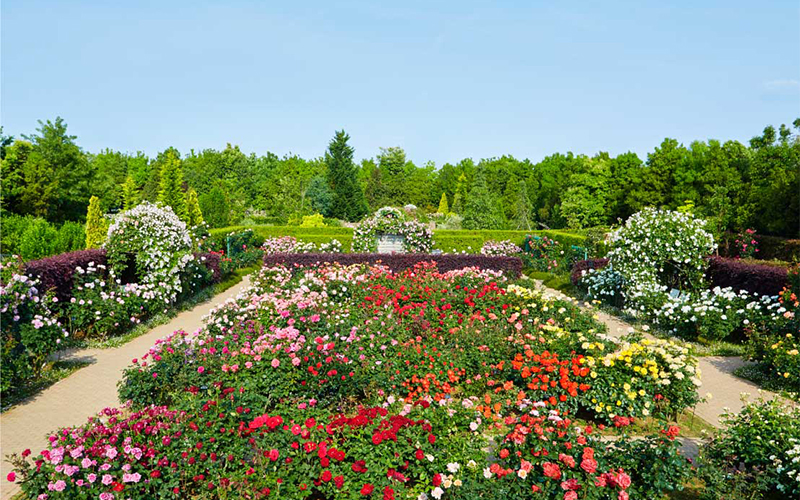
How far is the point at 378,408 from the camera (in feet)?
13.6

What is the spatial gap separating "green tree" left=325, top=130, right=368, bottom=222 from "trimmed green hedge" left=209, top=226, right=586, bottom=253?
15.8 m

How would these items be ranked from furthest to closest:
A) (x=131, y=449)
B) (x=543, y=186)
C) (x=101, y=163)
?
(x=101, y=163) < (x=543, y=186) < (x=131, y=449)

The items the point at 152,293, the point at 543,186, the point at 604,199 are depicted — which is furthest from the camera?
the point at 543,186

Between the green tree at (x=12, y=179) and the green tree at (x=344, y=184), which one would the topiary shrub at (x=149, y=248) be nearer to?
the green tree at (x=12, y=179)

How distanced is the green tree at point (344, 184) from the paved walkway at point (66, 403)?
3027 centimetres

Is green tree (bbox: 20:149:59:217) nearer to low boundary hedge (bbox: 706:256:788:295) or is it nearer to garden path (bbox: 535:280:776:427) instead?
garden path (bbox: 535:280:776:427)

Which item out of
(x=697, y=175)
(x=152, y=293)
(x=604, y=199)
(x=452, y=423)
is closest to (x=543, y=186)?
(x=604, y=199)

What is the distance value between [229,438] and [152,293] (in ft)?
22.0

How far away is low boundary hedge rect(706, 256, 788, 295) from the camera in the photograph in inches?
Result: 350

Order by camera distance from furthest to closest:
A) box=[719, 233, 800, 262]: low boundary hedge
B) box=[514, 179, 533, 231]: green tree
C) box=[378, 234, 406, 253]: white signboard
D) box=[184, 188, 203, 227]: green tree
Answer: box=[514, 179, 533, 231]: green tree → box=[184, 188, 203, 227]: green tree → box=[719, 233, 800, 262]: low boundary hedge → box=[378, 234, 406, 253]: white signboard

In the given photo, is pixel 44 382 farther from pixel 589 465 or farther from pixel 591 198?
pixel 591 198

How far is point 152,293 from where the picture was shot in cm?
953

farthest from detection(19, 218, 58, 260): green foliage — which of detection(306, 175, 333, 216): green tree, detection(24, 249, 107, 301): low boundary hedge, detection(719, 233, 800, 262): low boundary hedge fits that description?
detection(719, 233, 800, 262): low boundary hedge

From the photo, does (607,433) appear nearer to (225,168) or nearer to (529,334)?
(529,334)
